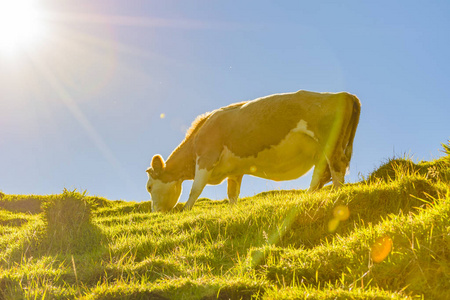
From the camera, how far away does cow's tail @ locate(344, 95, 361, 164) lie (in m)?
10.3

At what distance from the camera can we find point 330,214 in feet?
19.6

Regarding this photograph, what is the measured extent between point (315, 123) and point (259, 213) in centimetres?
425

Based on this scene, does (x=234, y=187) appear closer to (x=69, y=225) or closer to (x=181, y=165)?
(x=181, y=165)

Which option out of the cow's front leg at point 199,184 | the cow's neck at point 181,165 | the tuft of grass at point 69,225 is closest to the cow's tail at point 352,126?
the cow's front leg at point 199,184

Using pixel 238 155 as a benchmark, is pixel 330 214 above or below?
below

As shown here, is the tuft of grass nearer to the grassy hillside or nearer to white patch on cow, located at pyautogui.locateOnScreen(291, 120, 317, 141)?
the grassy hillside

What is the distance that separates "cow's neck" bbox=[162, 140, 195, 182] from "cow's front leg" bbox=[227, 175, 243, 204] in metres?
1.37

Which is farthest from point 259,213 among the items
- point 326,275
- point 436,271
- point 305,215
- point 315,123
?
point 315,123

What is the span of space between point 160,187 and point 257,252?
873 cm

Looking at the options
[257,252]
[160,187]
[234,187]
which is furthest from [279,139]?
[257,252]

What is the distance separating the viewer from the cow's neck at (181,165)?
12.8m

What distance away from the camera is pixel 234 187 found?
12.9 metres

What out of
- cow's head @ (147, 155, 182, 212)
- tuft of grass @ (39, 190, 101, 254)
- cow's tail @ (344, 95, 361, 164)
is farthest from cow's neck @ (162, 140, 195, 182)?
cow's tail @ (344, 95, 361, 164)

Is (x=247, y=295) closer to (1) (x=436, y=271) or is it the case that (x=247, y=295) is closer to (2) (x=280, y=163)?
(1) (x=436, y=271)
